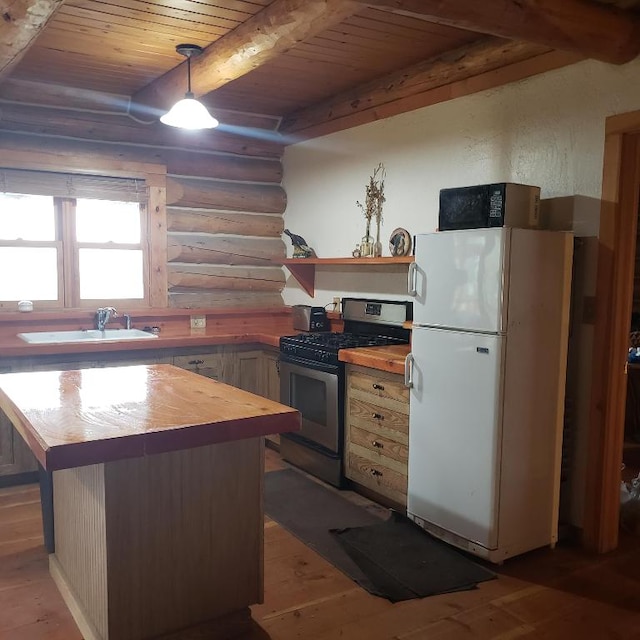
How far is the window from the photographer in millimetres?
4480

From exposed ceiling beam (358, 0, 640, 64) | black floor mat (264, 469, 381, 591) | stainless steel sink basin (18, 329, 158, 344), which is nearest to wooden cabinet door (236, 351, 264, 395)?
stainless steel sink basin (18, 329, 158, 344)

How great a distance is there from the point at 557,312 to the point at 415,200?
1.43m

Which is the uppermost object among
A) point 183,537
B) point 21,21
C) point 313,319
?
point 21,21

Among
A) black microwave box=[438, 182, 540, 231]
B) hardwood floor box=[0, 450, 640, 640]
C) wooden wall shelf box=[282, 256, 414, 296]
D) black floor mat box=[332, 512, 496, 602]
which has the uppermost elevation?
black microwave box=[438, 182, 540, 231]

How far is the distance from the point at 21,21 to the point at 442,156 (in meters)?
2.41

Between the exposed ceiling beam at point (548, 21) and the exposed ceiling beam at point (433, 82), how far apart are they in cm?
29

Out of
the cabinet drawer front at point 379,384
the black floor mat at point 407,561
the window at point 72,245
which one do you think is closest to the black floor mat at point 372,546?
the black floor mat at point 407,561

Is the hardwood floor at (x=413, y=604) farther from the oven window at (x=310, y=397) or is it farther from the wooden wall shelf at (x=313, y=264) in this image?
the wooden wall shelf at (x=313, y=264)

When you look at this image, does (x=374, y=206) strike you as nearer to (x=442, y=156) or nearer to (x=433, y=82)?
(x=442, y=156)

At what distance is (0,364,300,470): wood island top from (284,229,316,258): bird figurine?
243 centimetres

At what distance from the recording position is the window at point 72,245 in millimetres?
4480

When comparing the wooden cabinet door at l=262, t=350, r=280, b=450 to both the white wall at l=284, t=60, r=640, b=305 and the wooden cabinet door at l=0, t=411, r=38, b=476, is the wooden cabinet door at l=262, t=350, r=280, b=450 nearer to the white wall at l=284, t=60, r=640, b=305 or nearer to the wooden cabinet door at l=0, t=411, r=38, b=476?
the white wall at l=284, t=60, r=640, b=305

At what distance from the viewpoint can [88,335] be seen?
4.54 metres

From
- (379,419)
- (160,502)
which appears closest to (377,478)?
(379,419)
